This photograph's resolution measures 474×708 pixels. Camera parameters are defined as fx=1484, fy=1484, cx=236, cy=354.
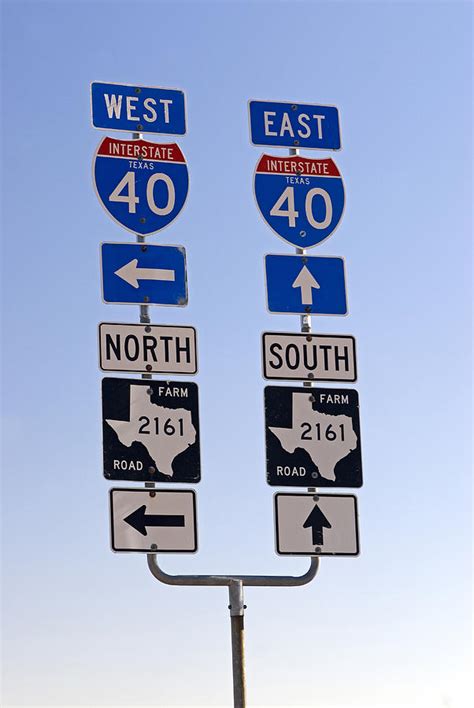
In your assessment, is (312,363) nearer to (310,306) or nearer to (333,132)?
(310,306)

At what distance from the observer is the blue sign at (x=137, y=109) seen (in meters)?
9.78

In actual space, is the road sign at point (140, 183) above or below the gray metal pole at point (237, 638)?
above

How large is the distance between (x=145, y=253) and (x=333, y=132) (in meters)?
1.69

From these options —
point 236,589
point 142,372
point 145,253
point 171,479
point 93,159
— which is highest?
point 93,159

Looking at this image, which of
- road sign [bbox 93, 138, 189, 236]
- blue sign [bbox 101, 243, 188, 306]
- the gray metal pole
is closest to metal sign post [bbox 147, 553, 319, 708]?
the gray metal pole

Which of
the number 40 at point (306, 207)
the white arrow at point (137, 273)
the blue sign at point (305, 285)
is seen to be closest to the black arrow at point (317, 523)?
the blue sign at point (305, 285)

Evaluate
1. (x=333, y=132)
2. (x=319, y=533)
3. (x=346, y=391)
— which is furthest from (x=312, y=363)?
(x=333, y=132)

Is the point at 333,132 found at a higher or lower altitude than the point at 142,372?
higher

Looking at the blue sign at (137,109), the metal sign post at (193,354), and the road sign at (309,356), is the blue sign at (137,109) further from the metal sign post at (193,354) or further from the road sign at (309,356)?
the road sign at (309,356)

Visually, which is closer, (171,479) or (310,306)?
(171,479)

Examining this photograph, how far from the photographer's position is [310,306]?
31.9ft

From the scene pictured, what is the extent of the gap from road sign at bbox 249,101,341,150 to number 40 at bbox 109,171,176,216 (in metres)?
0.75

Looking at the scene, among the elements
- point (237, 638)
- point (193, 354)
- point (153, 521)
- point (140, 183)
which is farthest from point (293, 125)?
point (237, 638)

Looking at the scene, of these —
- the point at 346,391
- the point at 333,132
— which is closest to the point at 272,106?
the point at 333,132
